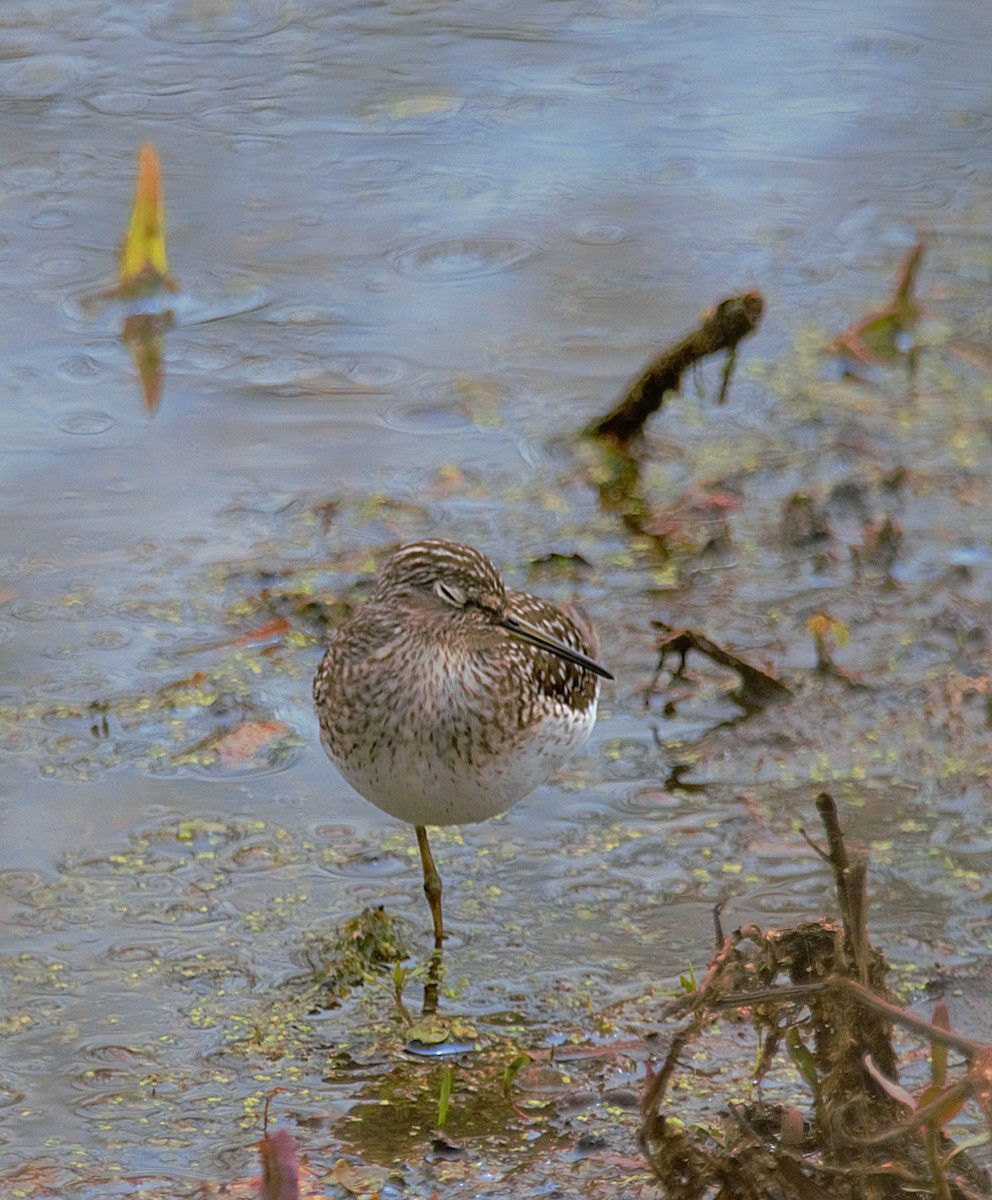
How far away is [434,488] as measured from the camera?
8.74 m

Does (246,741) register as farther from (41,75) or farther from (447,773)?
(41,75)

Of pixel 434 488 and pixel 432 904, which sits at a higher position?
pixel 432 904

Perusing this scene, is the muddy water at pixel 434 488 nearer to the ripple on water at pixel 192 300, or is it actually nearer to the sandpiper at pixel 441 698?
the ripple on water at pixel 192 300

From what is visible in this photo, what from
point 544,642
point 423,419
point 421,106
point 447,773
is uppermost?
point 544,642

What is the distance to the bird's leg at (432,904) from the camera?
19.7ft

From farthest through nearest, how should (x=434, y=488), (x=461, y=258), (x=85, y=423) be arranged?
(x=461, y=258)
(x=85, y=423)
(x=434, y=488)

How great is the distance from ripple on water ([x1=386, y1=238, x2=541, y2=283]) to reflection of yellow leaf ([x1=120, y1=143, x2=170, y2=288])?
1.22 m

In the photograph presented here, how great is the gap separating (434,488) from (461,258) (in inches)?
97.9

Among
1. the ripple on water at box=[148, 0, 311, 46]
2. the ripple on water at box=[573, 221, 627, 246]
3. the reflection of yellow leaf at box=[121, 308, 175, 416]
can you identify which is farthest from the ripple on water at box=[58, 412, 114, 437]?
the ripple on water at box=[148, 0, 311, 46]

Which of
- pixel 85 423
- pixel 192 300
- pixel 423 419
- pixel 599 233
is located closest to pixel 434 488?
pixel 423 419

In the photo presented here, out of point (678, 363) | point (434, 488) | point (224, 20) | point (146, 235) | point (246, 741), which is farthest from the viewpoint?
point (224, 20)

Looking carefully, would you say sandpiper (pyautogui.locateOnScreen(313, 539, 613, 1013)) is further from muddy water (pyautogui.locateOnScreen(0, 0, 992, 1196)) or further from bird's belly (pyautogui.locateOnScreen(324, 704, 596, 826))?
muddy water (pyautogui.locateOnScreen(0, 0, 992, 1196))

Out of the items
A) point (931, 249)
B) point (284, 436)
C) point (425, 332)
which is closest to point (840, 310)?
point (931, 249)

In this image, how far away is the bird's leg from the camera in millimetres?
5996
